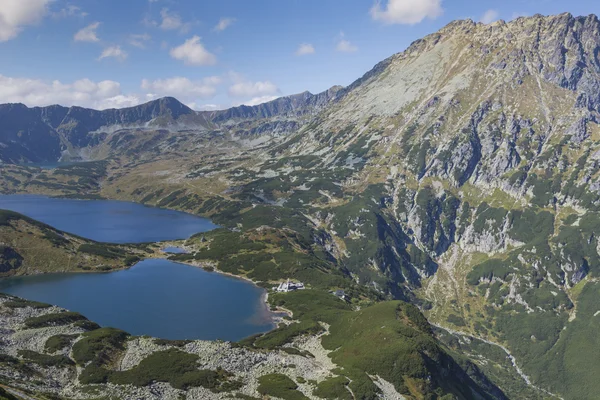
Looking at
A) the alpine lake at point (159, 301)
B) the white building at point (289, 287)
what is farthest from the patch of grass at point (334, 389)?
the white building at point (289, 287)

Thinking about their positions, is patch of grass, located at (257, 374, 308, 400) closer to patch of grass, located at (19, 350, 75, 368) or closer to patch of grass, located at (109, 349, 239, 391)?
patch of grass, located at (109, 349, 239, 391)

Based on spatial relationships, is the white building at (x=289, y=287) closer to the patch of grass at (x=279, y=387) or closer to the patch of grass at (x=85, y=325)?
the patch of grass at (x=85, y=325)

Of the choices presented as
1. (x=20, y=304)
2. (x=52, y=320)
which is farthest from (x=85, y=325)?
(x=20, y=304)

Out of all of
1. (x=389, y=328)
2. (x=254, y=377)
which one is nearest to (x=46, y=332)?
(x=254, y=377)

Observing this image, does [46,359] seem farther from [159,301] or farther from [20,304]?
[159,301]

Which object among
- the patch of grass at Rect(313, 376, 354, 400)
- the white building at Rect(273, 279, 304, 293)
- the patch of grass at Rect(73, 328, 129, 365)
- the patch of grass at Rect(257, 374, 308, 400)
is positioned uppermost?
the patch of grass at Rect(73, 328, 129, 365)

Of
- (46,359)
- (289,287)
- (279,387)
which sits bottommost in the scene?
(289,287)

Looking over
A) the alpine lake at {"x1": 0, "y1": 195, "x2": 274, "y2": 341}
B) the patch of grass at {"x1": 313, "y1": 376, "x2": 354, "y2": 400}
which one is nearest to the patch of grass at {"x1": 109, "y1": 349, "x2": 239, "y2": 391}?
the patch of grass at {"x1": 313, "y1": 376, "x2": 354, "y2": 400}

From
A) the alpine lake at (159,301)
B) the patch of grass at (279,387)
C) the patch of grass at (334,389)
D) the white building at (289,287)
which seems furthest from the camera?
the white building at (289,287)
